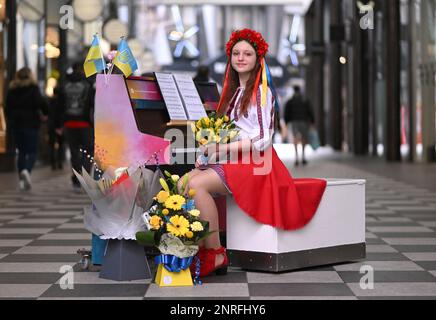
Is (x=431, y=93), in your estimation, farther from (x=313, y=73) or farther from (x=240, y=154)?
(x=313, y=73)

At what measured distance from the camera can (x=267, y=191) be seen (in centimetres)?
575

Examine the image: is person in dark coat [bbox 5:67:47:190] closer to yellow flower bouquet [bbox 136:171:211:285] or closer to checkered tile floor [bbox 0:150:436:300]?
checkered tile floor [bbox 0:150:436:300]

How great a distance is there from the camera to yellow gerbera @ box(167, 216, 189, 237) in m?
5.24

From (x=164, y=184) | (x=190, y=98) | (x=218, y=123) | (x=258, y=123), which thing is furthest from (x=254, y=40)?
(x=164, y=184)

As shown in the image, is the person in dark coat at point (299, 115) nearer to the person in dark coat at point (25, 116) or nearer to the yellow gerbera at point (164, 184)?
the person in dark coat at point (25, 116)

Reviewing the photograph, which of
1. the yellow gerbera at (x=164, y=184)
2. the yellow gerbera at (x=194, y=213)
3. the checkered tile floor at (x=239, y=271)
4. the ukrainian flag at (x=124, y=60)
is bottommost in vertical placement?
the checkered tile floor at (x=239, y=271)

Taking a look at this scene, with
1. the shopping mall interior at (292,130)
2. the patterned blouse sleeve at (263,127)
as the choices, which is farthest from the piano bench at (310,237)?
the patterned blouse sleeve at (263,127)

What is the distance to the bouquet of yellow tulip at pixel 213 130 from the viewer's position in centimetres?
558

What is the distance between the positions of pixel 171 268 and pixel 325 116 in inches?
1237

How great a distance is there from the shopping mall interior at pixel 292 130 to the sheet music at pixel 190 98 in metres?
0.56

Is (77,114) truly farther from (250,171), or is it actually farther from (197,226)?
(197,226)
